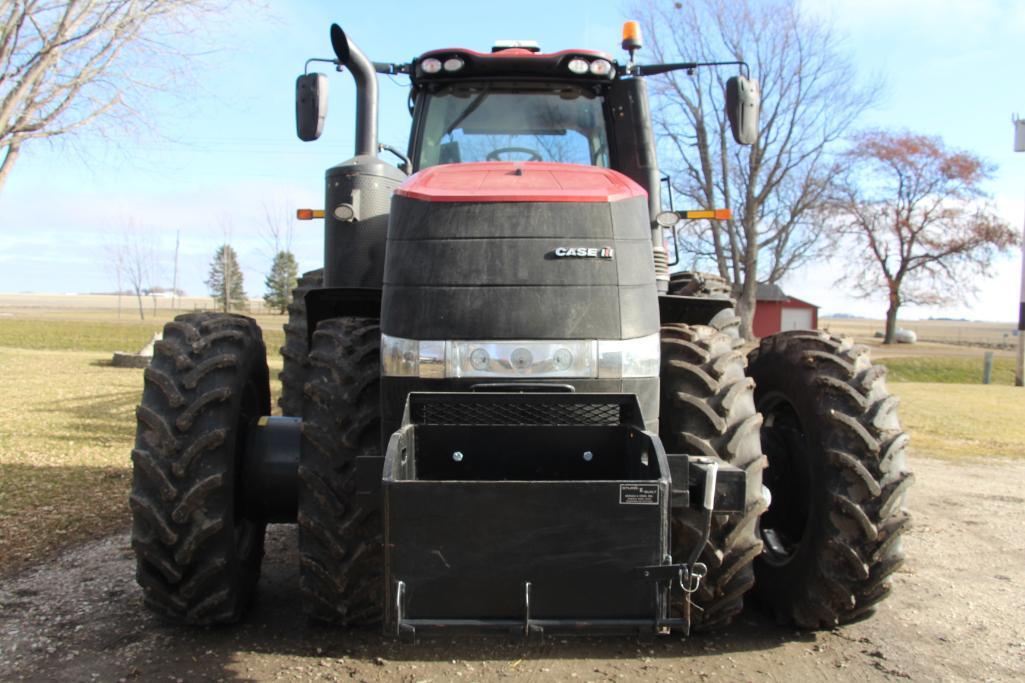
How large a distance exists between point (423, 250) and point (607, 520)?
4.42ft

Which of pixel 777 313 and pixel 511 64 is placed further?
pixel 777 313

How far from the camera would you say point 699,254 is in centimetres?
2642

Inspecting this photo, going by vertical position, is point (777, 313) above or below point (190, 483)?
above

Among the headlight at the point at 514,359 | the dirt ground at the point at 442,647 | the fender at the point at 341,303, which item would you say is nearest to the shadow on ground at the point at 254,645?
the dirt ground at the point at 442,647

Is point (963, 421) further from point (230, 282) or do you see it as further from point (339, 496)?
point (230, 282)

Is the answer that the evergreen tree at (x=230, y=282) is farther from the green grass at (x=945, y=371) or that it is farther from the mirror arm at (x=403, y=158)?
the mirror arm at (x=403, y=158)

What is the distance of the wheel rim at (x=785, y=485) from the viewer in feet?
13.9

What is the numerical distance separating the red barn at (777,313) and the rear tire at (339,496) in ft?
156

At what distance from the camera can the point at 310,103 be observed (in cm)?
476

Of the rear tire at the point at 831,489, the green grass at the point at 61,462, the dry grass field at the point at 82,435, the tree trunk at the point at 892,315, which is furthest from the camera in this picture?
the tree trunk at the point at 892,315

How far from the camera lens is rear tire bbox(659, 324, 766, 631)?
3.38m

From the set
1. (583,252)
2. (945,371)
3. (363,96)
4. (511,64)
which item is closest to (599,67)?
(511,64)

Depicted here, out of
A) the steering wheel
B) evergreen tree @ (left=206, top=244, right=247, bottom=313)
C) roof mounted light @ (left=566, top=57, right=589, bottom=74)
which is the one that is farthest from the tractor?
evergreen tree @ (left=206, top=244, right=247, bottom=313)

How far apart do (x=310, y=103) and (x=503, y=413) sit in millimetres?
2492
